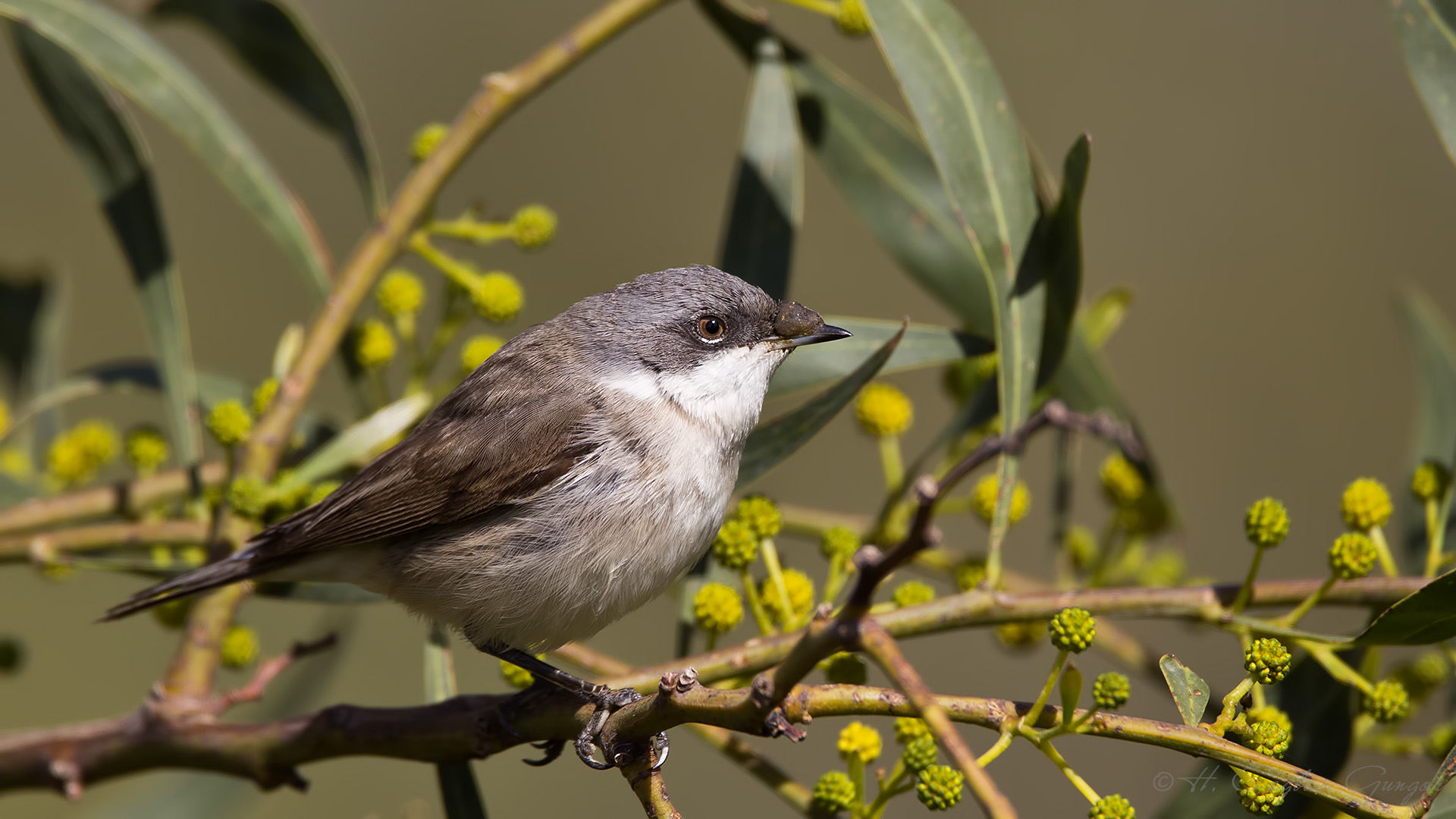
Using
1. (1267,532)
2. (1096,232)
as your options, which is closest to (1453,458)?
(1267,532)

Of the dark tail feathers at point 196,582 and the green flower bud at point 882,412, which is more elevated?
the green flower bud at point 882,412

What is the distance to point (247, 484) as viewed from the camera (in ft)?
8.11

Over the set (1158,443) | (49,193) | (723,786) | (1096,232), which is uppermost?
(1096,232)

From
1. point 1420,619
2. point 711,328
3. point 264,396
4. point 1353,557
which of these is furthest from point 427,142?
point 1420,619

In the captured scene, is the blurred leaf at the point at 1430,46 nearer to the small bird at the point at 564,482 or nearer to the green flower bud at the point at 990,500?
the green flower bud at the point at 990,500

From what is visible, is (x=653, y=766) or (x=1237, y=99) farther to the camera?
(x=1237, y=99)

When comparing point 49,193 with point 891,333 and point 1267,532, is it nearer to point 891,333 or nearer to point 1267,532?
point 891,333

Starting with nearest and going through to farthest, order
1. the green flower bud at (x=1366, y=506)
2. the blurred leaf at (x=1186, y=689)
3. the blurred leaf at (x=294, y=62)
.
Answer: the blurred leaf at (x=1186, y=689) < the green flower bud at (x=1366, y=506) < the blurred leaf at (x=294, y=62)

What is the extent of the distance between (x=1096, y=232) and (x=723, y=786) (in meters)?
5.00

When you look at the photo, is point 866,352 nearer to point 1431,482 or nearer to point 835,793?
point 835,793

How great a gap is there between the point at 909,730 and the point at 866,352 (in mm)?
1009

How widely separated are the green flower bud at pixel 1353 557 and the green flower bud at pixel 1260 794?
21.7 inches

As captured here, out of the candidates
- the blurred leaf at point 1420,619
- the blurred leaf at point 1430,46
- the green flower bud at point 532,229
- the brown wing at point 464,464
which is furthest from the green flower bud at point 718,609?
the blurred leaf at point 1430,46

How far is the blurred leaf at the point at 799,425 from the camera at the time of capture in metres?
2.35
